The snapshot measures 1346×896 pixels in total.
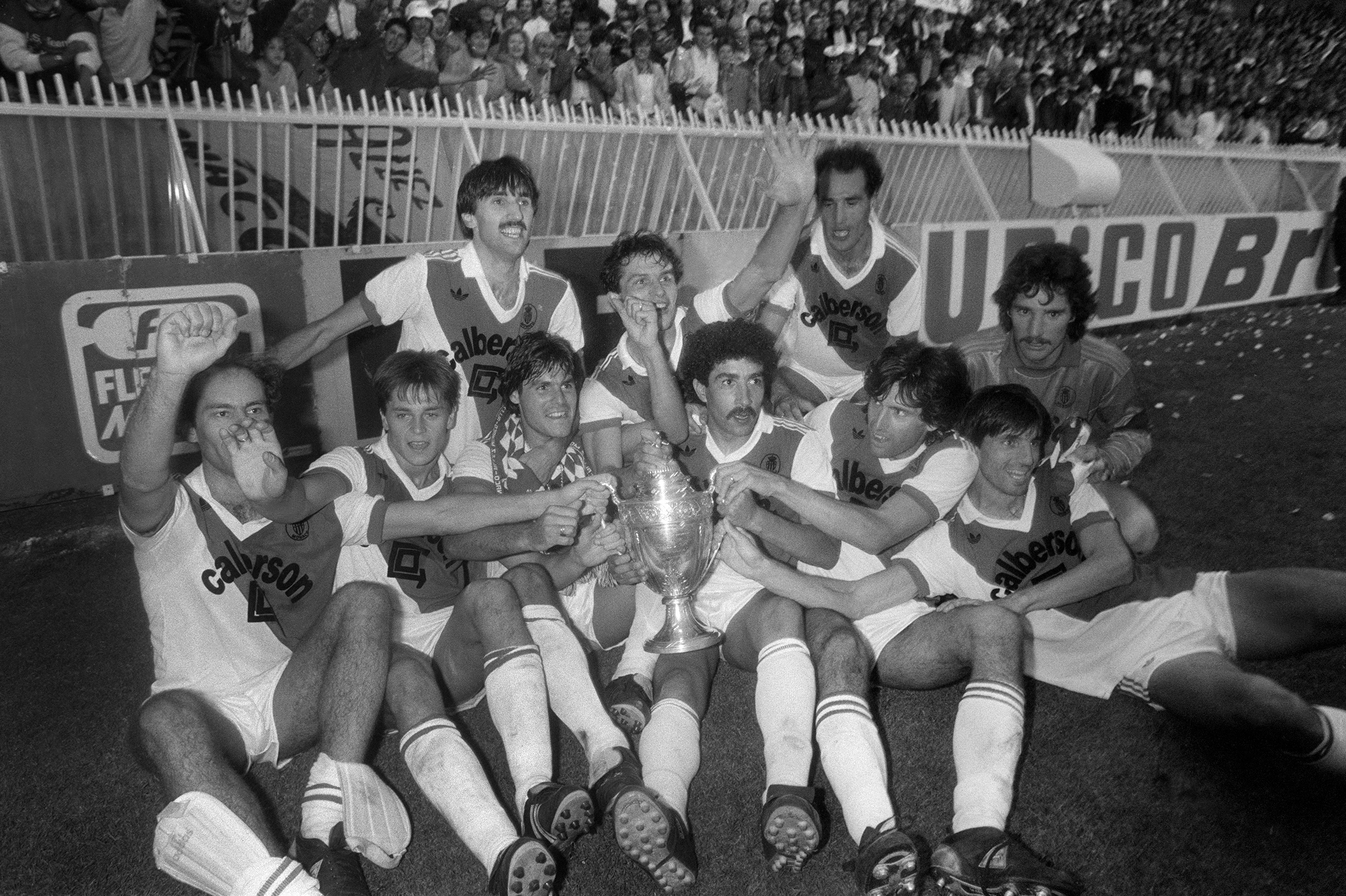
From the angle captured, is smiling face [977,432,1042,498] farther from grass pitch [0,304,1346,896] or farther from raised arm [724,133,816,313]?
raised arm [724,133,816,313]

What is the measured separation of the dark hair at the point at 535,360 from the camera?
3.55m

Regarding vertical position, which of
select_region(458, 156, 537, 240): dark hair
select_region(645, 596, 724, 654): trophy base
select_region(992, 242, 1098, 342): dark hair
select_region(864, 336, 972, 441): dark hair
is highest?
select_region(458, 156, 537, 240): dark hair

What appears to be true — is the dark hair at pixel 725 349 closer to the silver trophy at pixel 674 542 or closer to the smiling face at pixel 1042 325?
the silver trophy at pixel 674 542

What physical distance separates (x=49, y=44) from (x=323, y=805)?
5693mm

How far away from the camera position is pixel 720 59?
10.9 m

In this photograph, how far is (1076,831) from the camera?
8.81 ft

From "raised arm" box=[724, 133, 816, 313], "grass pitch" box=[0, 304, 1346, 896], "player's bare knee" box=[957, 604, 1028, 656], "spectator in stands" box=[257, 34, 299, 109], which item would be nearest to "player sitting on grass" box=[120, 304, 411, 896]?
"grass pitch" box=[0, 304, 1346, 896]

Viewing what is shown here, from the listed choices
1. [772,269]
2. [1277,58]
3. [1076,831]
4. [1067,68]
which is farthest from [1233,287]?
[1277,58]

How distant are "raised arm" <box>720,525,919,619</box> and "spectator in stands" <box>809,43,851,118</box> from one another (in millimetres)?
8509

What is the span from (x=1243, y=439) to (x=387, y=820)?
19.1 feet

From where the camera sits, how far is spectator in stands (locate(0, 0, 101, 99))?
19.3 ft

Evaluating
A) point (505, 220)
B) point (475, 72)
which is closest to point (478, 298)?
point (505, 220)

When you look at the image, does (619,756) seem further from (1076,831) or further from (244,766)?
(1076,831)

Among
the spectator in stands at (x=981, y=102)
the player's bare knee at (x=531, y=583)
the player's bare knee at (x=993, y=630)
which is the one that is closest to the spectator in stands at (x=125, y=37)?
the player's bare knee at (x=531, y=583)
